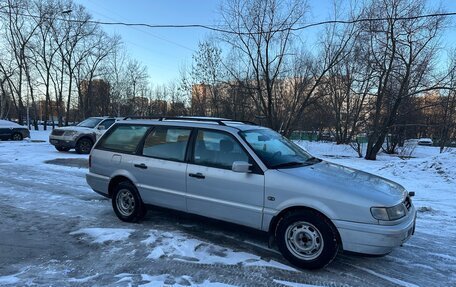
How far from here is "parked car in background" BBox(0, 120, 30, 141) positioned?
25.0 metres

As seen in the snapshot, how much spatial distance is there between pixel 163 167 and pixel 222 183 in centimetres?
108

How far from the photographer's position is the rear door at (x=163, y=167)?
5.32 meters

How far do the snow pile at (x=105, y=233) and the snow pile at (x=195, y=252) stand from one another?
401mm

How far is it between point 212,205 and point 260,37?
20601 millimetres

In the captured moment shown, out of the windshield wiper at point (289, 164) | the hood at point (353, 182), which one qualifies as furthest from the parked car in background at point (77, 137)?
the hood at point (353, 182)

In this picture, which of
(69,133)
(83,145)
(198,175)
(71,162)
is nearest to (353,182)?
(198,175)

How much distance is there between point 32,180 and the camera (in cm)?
945

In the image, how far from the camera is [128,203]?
6.00m

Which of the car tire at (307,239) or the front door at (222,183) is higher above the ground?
the front door at (222,183)

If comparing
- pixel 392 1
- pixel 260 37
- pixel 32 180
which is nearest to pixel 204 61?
pixel 260 37

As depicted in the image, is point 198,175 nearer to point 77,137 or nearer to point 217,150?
point 217,150

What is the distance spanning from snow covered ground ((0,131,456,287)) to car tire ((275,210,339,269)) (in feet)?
0.44

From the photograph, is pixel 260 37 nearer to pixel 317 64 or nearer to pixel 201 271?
pixel 317 64

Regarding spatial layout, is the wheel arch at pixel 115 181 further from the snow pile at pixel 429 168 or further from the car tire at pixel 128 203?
the snow pile at pixel 429 168
